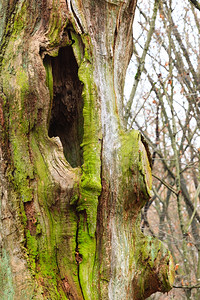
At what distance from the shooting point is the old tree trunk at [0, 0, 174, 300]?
1521mm

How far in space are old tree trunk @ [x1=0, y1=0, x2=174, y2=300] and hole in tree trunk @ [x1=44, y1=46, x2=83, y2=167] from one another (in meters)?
0.01

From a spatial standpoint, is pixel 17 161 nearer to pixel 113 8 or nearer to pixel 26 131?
pixel 26 131

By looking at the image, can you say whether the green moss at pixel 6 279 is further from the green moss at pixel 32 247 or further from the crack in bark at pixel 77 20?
the crack in bark at pixel 77 20

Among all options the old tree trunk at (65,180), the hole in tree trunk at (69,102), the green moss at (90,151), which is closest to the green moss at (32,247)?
the old tree trunk at (65,180)

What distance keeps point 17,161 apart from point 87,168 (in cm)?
34

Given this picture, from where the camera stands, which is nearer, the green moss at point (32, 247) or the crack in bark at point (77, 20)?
the green moss at point (32, 247)

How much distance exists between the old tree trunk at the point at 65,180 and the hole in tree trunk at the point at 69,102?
0.01m

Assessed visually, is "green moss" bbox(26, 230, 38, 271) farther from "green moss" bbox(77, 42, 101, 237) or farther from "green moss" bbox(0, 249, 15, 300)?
"green moss" bbox(77, 42, 101, 237)

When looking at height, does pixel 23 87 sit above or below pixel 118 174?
above

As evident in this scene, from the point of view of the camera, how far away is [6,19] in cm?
179

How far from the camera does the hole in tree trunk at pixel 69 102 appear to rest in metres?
1.83

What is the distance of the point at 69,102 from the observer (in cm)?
188

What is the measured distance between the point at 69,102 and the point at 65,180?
0.52 m

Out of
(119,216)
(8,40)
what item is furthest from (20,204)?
(8,40)
